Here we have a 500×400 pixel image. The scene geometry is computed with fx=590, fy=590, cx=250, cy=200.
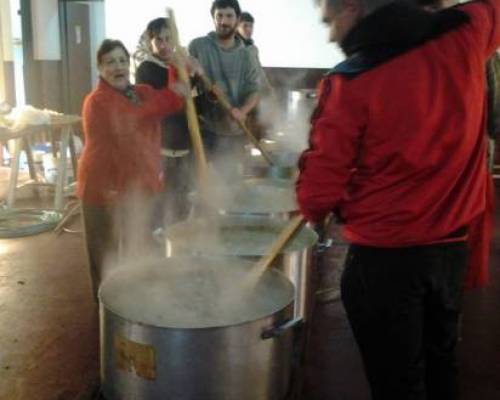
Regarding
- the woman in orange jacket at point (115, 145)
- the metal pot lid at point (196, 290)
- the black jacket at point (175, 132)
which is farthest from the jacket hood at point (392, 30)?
the black jacket at point (175, 132)

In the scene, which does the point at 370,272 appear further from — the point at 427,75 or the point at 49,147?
the point at 49,147

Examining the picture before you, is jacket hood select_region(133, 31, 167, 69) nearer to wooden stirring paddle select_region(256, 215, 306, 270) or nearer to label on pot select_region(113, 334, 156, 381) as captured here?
wooden stirring paddle select_region(256, 215, 306, 270)

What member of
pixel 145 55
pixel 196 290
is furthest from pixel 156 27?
pixel 196 290

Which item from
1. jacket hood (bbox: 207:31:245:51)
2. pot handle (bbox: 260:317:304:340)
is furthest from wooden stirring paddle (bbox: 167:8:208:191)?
pot handle (bbox: 260:317:304:340)

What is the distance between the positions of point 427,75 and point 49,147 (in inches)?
219

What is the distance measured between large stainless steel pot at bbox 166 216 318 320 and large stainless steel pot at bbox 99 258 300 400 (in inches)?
6.4

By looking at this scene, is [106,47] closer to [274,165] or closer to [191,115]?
[191,115]

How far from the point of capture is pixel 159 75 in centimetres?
273

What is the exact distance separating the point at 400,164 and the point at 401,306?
0.31 metres

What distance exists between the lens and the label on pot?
1.27 meters

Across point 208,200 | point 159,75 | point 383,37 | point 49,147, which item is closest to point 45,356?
point 208,200

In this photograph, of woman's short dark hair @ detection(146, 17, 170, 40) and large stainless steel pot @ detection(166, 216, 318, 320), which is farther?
woman's short dark hair @ detection(146, 17, 170, 40)

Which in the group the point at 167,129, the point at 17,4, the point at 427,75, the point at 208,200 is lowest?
the point at 208,200

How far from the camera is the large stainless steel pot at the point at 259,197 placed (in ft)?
7.85
